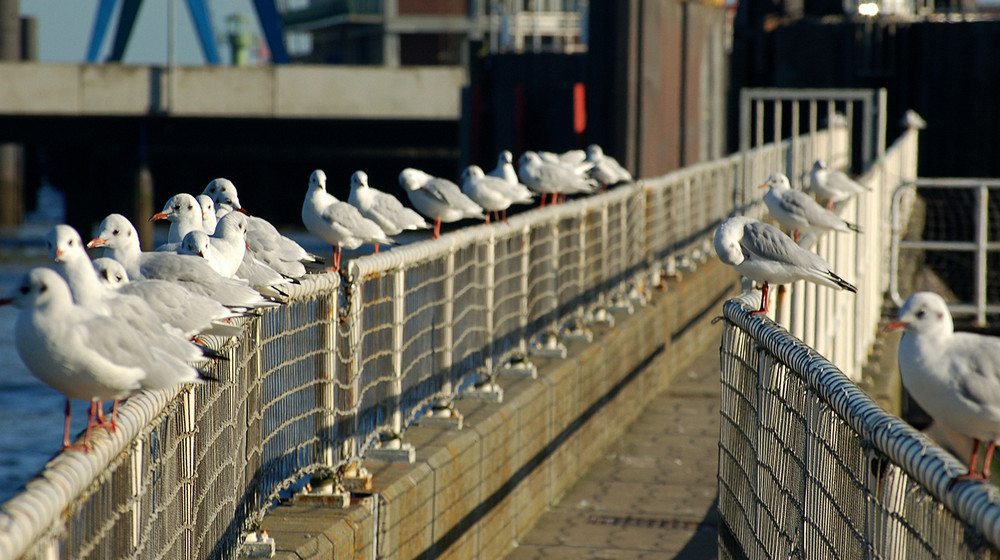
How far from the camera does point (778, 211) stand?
8867mm

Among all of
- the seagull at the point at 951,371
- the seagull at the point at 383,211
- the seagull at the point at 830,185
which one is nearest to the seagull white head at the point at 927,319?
the seagull at the point at 951,371

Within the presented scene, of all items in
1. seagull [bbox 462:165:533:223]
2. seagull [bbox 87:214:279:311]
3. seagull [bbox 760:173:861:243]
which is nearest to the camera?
seagull [bbox 87:214:279:311]

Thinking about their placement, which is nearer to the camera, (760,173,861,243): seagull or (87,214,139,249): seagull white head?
(87,214,139,249): seagull white head

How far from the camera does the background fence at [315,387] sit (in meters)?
2.96

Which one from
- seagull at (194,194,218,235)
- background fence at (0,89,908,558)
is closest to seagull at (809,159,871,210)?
background fence at (0,89,908,558)

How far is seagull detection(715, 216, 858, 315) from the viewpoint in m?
6.00

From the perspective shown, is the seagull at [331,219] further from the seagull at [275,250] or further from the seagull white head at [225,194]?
the seagull at [275,250]

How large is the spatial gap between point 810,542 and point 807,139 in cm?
1648

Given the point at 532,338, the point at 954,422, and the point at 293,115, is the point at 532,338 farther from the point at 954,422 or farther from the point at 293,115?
the point at 293,115

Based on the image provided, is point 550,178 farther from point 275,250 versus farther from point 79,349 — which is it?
point 79,349

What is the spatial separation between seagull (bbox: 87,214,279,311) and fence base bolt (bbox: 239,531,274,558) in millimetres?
754

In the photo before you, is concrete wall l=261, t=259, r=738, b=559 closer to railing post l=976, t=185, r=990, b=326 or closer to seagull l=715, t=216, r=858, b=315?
seagull l=715, t=216, r=858, b=315

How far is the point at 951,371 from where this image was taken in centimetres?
336

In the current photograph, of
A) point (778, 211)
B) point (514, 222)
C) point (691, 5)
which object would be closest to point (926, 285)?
point (691, 5)
